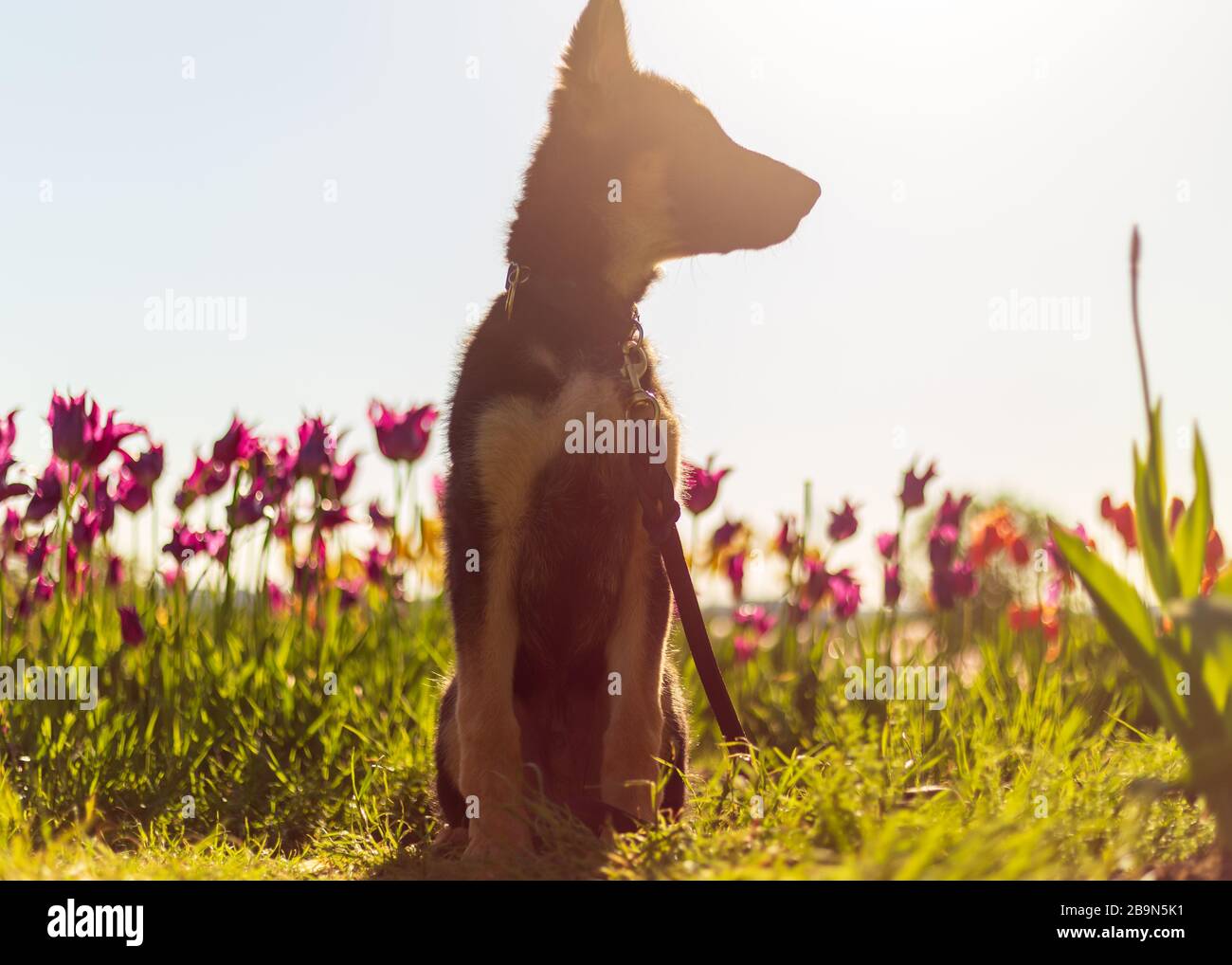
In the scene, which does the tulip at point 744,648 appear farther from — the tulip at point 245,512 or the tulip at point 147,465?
the tulip at point 147,465

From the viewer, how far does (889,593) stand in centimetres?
495

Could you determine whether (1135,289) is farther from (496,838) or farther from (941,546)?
(941,546)

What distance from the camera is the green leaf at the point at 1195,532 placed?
2.14 meters

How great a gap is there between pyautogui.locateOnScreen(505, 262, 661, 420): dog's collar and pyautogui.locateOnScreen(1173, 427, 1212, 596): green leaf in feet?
4.67

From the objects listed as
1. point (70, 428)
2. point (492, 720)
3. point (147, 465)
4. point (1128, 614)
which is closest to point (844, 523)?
point (492, 720)

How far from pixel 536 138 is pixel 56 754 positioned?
285cm

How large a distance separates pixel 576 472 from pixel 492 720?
31.5 inches

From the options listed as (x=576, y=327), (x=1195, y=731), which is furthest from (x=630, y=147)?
(x=1195, y=731)

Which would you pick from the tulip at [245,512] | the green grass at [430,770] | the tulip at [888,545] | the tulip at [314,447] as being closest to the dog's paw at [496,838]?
the green grass at [430,770]

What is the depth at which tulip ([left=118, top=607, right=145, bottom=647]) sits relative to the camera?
3.75m

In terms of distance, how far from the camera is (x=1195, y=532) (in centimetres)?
217

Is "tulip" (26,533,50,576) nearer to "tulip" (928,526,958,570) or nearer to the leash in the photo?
the leash

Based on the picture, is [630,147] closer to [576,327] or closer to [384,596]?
[576,327]
